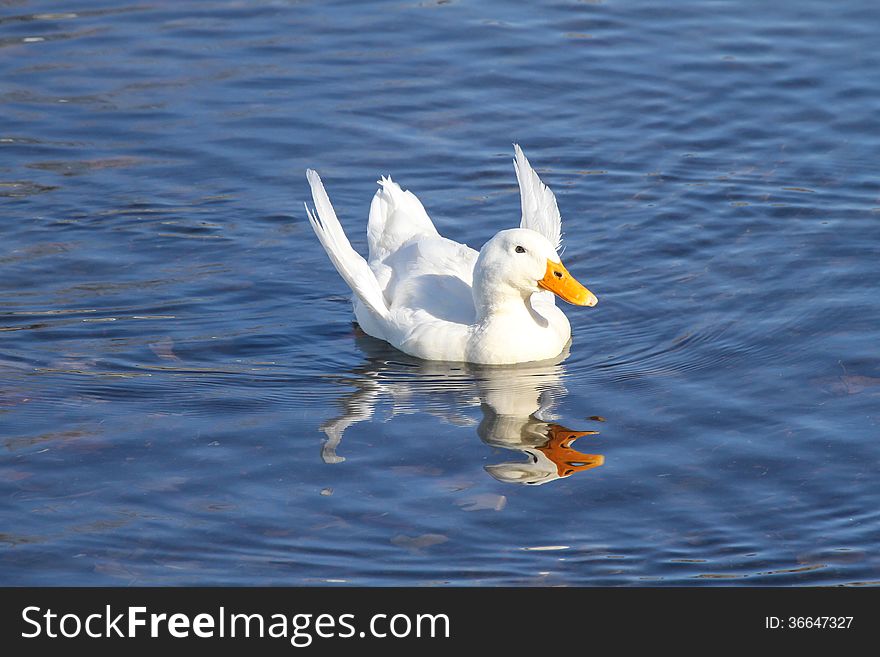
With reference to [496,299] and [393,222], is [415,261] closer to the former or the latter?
[393,222]

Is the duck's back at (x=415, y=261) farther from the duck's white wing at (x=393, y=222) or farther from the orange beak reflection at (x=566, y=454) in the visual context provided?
the orange beak reflection at (x=566, y=454)

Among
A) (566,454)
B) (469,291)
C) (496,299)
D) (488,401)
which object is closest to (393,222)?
(469,291)

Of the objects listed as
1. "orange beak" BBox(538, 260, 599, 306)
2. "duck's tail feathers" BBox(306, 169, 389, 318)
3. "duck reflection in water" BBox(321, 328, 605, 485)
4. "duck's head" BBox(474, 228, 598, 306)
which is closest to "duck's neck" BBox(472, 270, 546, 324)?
"duck's head" BBox(474, 228, 598, 306)

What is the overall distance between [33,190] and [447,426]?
5.08 meters

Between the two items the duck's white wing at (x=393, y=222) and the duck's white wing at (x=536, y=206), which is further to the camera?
the duck's white wing at (x=393, y=222)

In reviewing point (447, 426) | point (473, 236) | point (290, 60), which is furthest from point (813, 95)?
point (447, 426)

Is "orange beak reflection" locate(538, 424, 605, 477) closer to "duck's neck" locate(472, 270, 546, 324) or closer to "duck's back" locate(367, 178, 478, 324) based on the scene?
"duck's neck" locate(472, 270, 546, 324)

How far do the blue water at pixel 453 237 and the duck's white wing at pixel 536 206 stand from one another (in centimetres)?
60

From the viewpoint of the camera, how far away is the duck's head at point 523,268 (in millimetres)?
9484

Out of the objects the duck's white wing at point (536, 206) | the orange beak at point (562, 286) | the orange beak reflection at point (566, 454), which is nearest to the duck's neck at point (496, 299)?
the orange beak at point (562, 286)

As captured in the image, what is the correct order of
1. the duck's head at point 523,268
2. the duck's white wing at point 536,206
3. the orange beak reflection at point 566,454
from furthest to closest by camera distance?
the duck's white wing at point 536,206, the duck's head at point 523,268, the orange beak reflection at point 566,454

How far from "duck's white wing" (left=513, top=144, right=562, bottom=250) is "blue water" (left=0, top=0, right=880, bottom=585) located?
603mm

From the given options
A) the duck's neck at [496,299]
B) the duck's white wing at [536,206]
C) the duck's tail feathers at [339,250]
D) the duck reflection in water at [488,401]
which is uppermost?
the duck's white wing at [536,206]

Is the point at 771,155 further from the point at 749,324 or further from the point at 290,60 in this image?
the point at 290,60
